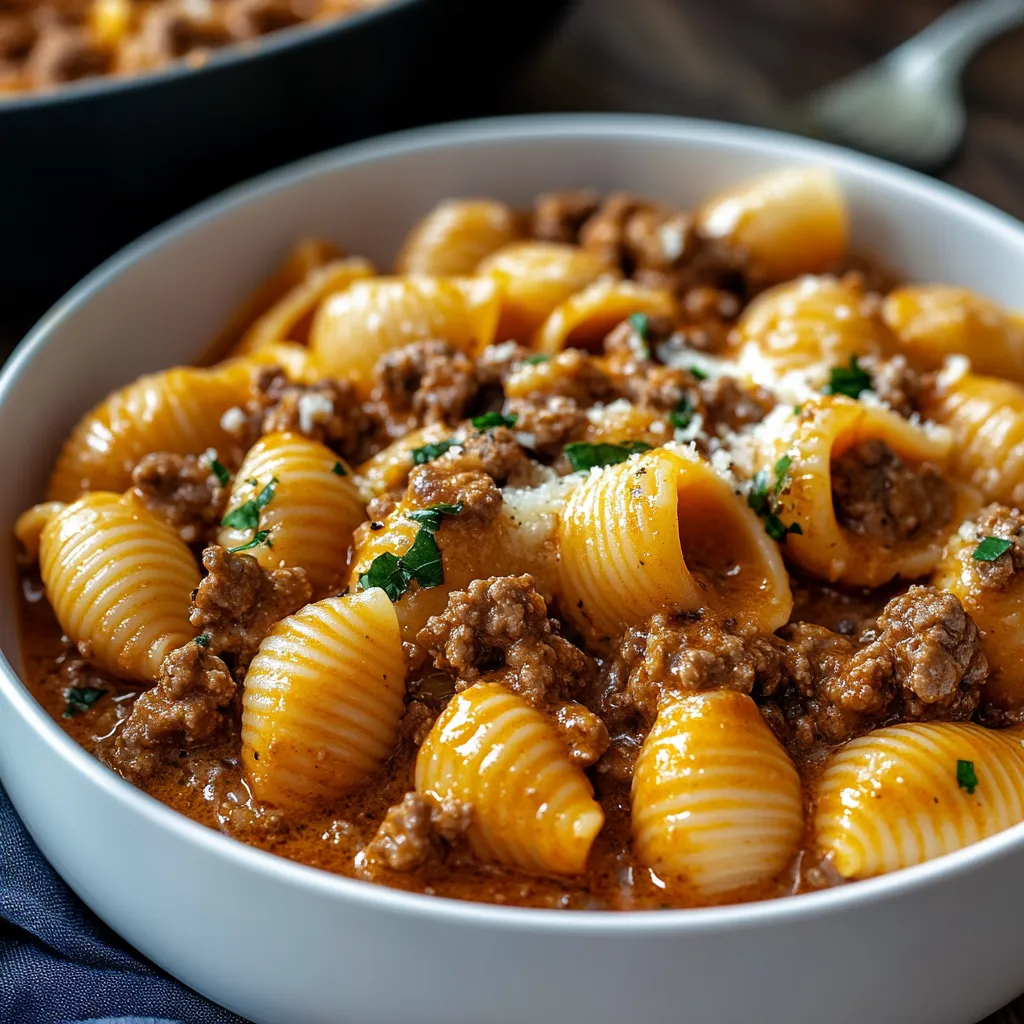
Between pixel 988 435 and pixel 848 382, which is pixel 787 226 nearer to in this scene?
pixel 848 382

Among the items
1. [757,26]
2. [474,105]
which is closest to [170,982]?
[474,105]

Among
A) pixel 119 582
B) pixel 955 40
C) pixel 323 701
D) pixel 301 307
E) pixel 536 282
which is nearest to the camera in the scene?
pixel 323 701

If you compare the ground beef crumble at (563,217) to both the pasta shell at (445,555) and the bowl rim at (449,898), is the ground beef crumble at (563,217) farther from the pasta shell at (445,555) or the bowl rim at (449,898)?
the pasta shell at (445,555)

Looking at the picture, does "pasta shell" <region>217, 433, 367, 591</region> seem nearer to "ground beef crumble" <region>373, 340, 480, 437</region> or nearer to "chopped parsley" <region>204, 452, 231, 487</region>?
"chopped parsley" <region>204, 452, 231, 487</region>

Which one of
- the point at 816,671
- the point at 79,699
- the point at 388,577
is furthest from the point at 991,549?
the point at 79,699

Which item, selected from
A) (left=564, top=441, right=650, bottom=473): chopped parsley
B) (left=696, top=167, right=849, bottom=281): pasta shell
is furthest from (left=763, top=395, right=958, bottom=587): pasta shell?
(left=696, top=167, right=849, bottom=281): pasta shell

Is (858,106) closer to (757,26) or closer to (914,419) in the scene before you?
(757,26)
